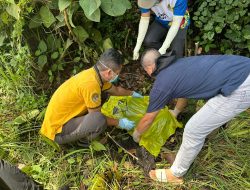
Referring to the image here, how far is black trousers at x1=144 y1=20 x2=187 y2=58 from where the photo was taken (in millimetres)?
3619

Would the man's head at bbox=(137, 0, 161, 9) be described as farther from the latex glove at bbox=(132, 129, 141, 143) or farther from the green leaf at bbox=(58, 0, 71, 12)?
the latex glove at bbox=(132, 129, 141, 143)

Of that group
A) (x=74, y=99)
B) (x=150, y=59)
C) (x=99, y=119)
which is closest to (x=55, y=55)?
(x=74, y=99)

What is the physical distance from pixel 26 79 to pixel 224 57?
2467 mm

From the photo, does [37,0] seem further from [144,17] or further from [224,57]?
[224,57]

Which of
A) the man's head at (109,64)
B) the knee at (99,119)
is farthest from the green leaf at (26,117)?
the man's head at (109,64)

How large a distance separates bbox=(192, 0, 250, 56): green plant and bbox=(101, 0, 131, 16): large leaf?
1071 mm

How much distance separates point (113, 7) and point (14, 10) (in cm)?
100

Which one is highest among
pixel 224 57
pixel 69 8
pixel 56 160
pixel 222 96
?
pixel 69 8

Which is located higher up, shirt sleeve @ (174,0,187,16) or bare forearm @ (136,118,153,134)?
shirt sleeve @ (174,0,187,16)

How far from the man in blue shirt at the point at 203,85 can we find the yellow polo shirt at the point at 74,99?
1.81ft

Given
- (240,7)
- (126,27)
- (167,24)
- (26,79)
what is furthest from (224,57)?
(26,79)

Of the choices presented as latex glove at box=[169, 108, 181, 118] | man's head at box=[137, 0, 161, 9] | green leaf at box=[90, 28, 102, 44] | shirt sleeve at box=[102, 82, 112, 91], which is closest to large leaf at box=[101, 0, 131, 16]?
man's head at box=[137, 0, 161, 9]

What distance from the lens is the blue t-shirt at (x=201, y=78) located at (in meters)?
2.61

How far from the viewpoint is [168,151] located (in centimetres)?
344
